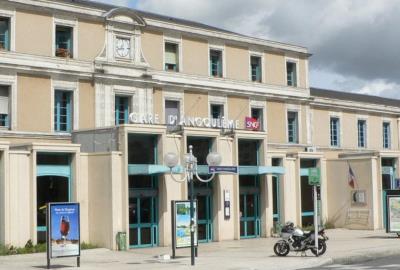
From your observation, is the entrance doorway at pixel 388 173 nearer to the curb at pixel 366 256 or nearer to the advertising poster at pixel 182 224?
the curb at pixel 366 256

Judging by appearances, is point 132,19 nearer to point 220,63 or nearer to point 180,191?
point 220,63

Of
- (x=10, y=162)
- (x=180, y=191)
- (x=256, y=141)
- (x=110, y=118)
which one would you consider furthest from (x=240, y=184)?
(x=10, y=162)

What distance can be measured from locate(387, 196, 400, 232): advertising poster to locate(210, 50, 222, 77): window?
12308mm

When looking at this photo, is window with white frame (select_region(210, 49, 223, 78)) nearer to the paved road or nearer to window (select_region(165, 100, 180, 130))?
window (select_region(165, 100, 180, 130))

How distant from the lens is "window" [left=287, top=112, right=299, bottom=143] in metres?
45.6

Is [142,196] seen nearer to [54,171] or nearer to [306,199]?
[54,171]

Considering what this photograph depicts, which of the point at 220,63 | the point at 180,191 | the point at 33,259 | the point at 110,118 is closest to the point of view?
the point at 33,259

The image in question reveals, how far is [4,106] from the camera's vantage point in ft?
107

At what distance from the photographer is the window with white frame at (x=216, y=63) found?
41719mm

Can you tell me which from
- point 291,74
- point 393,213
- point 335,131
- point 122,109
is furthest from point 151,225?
point 335,131

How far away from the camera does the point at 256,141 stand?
37.1 m

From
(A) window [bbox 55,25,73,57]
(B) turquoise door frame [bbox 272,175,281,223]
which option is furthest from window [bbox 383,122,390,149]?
(A) window [bbox 55,25,73,57]

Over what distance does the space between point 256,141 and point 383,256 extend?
11.6 metres

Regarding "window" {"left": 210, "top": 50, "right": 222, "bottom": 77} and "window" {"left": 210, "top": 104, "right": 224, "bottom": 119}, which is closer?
"window" {"left": 210, "top": 104, "right": 224, "bottom": 119}
